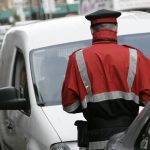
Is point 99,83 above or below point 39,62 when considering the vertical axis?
above

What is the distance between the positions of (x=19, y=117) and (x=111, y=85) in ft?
6.64

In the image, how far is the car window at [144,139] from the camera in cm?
351

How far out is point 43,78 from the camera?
21.2 feet

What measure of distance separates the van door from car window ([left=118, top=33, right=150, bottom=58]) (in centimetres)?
99

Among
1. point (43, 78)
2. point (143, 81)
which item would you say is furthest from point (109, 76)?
point (43, 78)

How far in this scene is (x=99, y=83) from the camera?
14.8ft

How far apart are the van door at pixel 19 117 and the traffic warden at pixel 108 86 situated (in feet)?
4.82

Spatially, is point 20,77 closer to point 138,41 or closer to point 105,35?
point 138,41

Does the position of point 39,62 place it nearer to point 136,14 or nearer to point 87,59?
point 136,14

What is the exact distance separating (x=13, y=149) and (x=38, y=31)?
1221 millimetres

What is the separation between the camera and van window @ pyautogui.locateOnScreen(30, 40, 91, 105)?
623 centimetres

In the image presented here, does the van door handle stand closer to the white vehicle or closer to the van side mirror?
the white vehicle

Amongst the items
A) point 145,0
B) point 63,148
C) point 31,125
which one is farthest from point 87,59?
point 145,0

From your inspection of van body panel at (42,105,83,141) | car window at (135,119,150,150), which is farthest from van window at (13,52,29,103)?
car window at (135,119,150,150)
